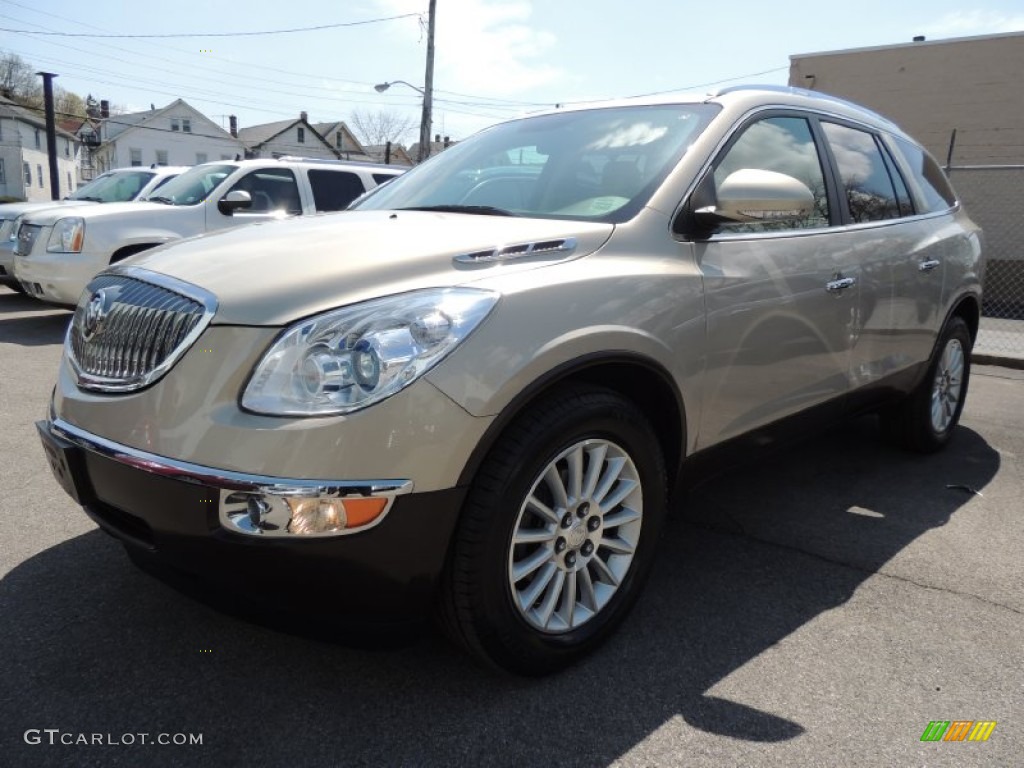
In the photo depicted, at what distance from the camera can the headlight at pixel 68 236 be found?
763 cm

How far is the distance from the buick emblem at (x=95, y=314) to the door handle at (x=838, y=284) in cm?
264

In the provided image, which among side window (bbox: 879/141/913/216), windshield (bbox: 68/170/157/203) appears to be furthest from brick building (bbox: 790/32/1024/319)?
windshield (bbox: 68/170/157/203)

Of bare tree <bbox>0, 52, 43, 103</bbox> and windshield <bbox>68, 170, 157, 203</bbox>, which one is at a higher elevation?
bare tree <bbox>0, 52, 43, 103</bbox>

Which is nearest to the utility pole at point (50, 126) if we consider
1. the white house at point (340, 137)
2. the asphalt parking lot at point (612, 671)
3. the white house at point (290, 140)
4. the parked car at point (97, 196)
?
the parked car at point (97, 196)

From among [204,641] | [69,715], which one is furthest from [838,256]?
[69,715]

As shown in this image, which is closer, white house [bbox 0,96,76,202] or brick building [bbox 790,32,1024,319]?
brick building [bbox 790,32,1024,319]

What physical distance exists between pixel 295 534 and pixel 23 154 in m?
61.3

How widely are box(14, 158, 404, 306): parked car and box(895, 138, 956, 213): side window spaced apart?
16.6 ft

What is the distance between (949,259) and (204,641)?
407 centimetres

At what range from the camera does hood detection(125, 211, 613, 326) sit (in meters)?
1.96

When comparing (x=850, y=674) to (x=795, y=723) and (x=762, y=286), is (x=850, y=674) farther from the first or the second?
(x=762, y=286)

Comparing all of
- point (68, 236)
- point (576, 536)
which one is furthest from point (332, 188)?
point (576, 536)

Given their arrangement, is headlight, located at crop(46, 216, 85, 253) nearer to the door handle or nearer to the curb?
the door handle

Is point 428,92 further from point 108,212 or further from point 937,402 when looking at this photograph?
point 937,402
